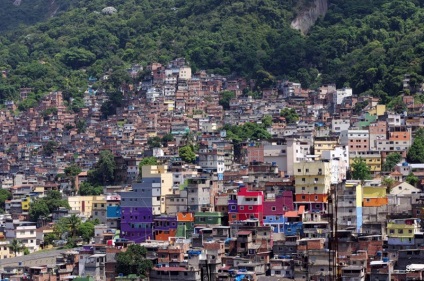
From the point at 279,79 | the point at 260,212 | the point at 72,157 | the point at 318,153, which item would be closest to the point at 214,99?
the point at 279,79

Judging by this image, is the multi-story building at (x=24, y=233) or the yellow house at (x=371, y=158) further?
the yellow house at (x=371, y=158)

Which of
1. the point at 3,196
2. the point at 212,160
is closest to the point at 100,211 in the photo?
the point at 212,160

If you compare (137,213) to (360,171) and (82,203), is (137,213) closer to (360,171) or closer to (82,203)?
(82,203)

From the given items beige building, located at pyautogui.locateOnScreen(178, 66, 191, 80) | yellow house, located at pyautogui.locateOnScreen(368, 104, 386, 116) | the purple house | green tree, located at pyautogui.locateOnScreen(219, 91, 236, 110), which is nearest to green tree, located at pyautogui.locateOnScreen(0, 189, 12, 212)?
the purple house

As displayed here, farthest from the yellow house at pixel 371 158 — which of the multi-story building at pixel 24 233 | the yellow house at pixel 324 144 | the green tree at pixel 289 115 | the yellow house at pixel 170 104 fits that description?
the yellow house at pixel 170 104

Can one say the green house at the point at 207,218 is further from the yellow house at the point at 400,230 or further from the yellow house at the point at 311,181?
the yellow house at the point at 400,230

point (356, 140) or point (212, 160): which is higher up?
point (356, 140)

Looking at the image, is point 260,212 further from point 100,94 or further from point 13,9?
point 13,9
